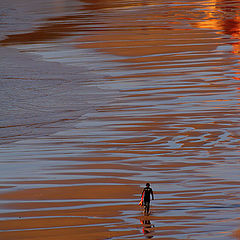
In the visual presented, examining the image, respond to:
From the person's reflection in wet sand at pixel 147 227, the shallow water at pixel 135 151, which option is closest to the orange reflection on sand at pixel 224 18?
the shallow water at pixel 135 151

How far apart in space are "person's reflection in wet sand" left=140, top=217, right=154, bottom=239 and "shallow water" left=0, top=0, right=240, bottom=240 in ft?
0.06

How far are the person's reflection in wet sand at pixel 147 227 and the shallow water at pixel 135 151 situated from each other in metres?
0.02

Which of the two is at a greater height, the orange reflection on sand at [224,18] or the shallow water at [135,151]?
the shallow water at [135,151]

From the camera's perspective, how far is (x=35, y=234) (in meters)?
12.7

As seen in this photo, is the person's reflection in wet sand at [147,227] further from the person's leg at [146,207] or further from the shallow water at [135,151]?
the person's leg at [146,207]

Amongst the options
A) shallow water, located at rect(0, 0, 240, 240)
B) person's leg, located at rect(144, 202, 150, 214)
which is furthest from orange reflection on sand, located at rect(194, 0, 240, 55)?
person's leg, located at rect(144, 202, 150, 214)

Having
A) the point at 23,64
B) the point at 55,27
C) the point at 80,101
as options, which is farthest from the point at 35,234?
the point at 55,27

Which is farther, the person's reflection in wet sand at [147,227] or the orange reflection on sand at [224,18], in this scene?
the orange reflection on sand at [224,18]

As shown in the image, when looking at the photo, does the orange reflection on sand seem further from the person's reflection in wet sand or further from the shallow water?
the person's reflection in wet sand

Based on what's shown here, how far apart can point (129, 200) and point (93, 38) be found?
77.4 feet

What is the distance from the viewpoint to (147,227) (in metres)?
12.9

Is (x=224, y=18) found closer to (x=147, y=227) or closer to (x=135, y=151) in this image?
(x=135, y=151)

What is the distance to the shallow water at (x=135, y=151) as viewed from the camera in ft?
43.6

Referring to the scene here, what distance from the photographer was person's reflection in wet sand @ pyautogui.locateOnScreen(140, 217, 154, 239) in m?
12.5
